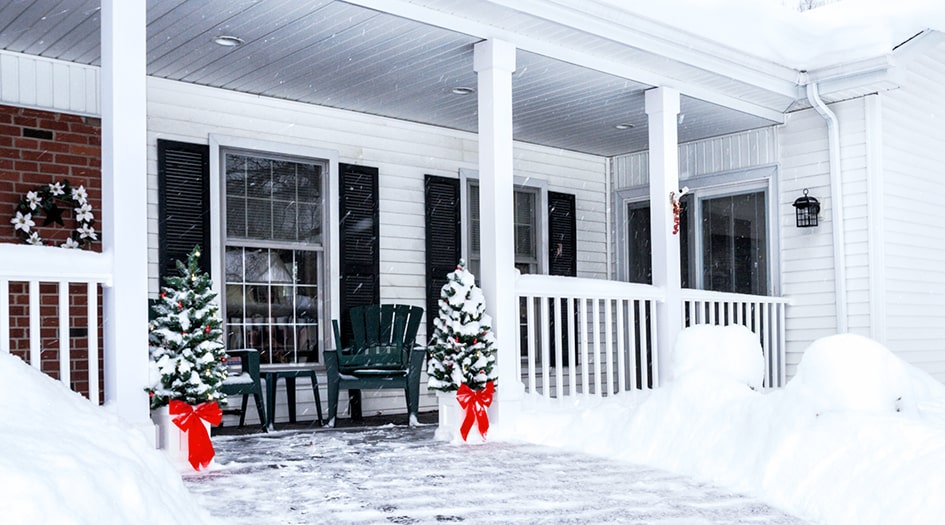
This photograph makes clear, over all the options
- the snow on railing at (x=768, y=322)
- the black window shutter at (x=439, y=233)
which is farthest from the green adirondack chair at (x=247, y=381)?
the snow on railing at (x=768, y=322)

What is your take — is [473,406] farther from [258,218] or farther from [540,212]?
[540,212]

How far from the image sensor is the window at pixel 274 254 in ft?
22.9

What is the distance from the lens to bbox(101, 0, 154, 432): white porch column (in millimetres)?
4277

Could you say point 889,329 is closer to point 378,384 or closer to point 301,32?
point 378,384

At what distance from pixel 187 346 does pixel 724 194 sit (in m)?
5.65

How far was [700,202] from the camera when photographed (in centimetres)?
876

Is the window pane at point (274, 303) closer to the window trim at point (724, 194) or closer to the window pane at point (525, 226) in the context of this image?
the window pane at point (525, 226)

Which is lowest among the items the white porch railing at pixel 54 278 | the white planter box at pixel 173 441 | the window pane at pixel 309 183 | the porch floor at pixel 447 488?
the porch floor at pixel 447 488

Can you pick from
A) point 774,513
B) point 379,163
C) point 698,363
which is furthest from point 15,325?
point 774,513

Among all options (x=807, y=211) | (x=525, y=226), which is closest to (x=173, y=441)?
(x=525, y=226)

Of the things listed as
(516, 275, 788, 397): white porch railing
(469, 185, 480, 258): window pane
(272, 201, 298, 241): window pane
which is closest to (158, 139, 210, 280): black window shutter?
(272, 201, 298, 241): window pane

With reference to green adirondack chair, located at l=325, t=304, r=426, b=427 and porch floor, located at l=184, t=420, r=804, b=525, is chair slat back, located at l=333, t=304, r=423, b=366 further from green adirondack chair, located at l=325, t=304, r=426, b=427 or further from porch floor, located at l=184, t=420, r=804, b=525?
porch floor, located at l=184, t=420, r=804, b=525

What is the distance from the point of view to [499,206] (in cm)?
561

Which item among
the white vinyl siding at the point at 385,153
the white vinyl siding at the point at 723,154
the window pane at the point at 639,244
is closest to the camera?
the white vinyl siding at the point at 385,153
